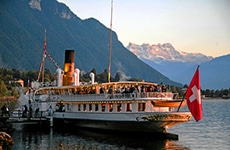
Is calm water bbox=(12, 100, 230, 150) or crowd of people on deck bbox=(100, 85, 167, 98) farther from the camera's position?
crowd of people on deck bbox=(100, 85, 167, 98)

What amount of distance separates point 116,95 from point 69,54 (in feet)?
50.1

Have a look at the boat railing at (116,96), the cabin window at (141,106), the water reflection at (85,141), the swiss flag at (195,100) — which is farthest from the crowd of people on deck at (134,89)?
the water reflection at (85,141)

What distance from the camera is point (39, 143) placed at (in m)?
37.0

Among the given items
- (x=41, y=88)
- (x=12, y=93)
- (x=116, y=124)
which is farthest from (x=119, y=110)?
(x=12, y=93)

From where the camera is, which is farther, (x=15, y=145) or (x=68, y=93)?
(x=68, y=93)

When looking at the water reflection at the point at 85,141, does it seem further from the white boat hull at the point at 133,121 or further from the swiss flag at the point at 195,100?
the swiss flag at the point at 195,100

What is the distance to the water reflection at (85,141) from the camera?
35188 millimetres

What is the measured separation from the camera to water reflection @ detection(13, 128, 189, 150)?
35.2 meters

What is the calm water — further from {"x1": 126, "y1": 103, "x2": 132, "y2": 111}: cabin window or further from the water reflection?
{"x1": 126, "y1": 103, "x2": 132, "y2": 111}: cabin window

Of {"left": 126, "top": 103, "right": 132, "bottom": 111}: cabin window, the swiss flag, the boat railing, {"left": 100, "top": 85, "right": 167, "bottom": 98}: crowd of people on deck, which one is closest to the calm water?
{"left": 126, "top": 103, "right": 132, "bottom": 111}: cabin window

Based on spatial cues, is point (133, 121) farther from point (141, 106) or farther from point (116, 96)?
point (116, 96)

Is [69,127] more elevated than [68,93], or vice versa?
[68,93]

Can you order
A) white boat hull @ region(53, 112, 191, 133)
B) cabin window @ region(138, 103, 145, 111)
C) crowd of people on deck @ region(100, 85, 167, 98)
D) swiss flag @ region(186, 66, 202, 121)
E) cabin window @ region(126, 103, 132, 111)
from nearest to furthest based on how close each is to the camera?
swiss flag @ region(186, 66, 202, 121), white boat hull @ region(53, 112, 191, 133), cabin window @ region(138, 103, 145, 111), cabin window @ region(126, 103, 132, 111), crowd of people on deck @ region(100, 85, 167, 98)

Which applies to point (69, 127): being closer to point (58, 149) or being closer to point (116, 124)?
point (116, 124)
